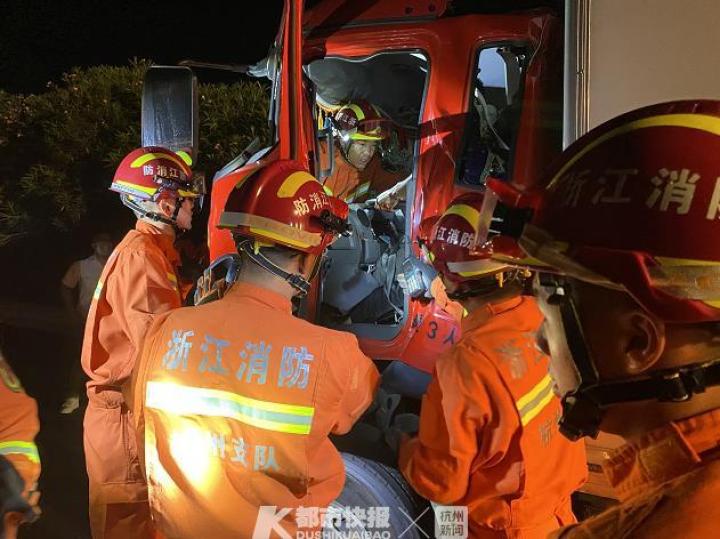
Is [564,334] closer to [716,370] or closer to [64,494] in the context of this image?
[716,370]

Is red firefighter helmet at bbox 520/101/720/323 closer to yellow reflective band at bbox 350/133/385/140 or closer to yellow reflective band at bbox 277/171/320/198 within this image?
yellow reflective band at bbox 277/171/320/198

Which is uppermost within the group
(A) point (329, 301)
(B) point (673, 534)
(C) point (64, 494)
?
(B) point (673, 534)

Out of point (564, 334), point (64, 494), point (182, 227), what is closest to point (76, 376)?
point (64, 494)

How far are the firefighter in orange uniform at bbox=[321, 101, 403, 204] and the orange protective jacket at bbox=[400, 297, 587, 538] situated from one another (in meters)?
2.60

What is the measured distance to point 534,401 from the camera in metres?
2.11

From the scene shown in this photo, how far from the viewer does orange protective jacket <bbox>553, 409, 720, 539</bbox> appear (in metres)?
0.86

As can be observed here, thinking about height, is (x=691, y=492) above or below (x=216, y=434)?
above

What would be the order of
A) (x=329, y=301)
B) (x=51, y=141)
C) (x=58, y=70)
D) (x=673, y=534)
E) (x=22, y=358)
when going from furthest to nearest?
(x=58, y=70)
(x=51, y=141)
(x=22, y=358)
(x=329, y=301)
(x=673, y=534)

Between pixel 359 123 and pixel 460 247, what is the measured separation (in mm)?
2446

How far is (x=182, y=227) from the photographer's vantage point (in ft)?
12.5

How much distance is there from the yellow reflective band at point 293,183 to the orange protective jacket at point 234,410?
0.63 meters

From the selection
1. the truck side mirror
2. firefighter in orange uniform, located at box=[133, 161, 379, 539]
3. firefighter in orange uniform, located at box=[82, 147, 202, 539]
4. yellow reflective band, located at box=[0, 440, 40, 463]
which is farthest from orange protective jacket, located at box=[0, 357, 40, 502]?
the truck side mirror

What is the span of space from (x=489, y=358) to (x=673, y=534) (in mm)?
1205

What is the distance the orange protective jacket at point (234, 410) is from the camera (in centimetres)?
197
